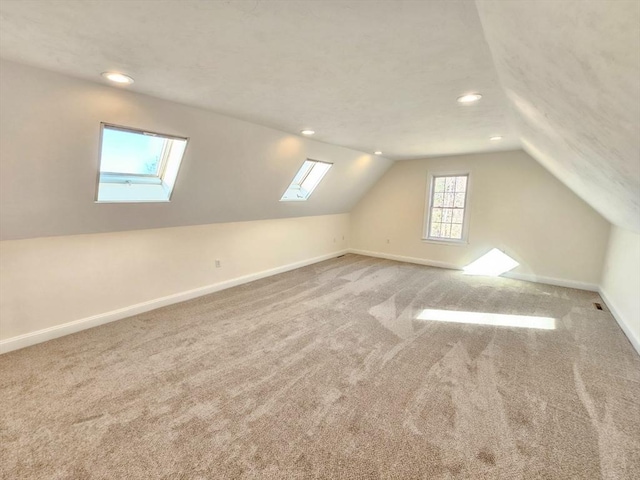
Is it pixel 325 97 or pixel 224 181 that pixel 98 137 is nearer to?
pixel 224 181

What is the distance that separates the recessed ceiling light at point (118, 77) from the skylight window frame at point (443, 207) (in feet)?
16.4

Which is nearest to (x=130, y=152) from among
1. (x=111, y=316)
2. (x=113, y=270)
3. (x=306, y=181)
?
(x=113, y=270)

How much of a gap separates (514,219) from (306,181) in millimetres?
3575

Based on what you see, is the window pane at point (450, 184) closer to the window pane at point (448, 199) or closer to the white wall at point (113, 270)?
the window pane at point (448, 199)

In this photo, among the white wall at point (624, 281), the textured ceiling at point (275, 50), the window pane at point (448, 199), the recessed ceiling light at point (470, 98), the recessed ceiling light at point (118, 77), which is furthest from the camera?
the window pane at point (448, 199)

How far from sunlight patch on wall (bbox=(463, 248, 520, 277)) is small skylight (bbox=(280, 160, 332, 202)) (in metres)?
3.20

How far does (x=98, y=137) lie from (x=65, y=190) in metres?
0.57

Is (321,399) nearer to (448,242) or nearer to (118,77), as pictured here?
(118,77)

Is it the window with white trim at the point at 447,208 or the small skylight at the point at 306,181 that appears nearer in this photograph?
the small skylight at the point at 306,181

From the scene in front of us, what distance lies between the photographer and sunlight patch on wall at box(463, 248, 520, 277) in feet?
16.1

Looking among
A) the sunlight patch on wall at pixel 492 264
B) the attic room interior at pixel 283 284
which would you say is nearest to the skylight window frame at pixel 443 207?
the sunlight patch on wall at pixel 492 264

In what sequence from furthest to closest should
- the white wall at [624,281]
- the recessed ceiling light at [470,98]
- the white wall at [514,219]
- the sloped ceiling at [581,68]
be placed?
the white wall at [514,219] → the white wall at [624,281] → the recessed ceiling light at [470,98] → the sloped ceiling at [581,68]

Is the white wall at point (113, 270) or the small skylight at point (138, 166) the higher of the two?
the small skylight at point (138, 166)

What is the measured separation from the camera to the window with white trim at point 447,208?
5323 millimetres
